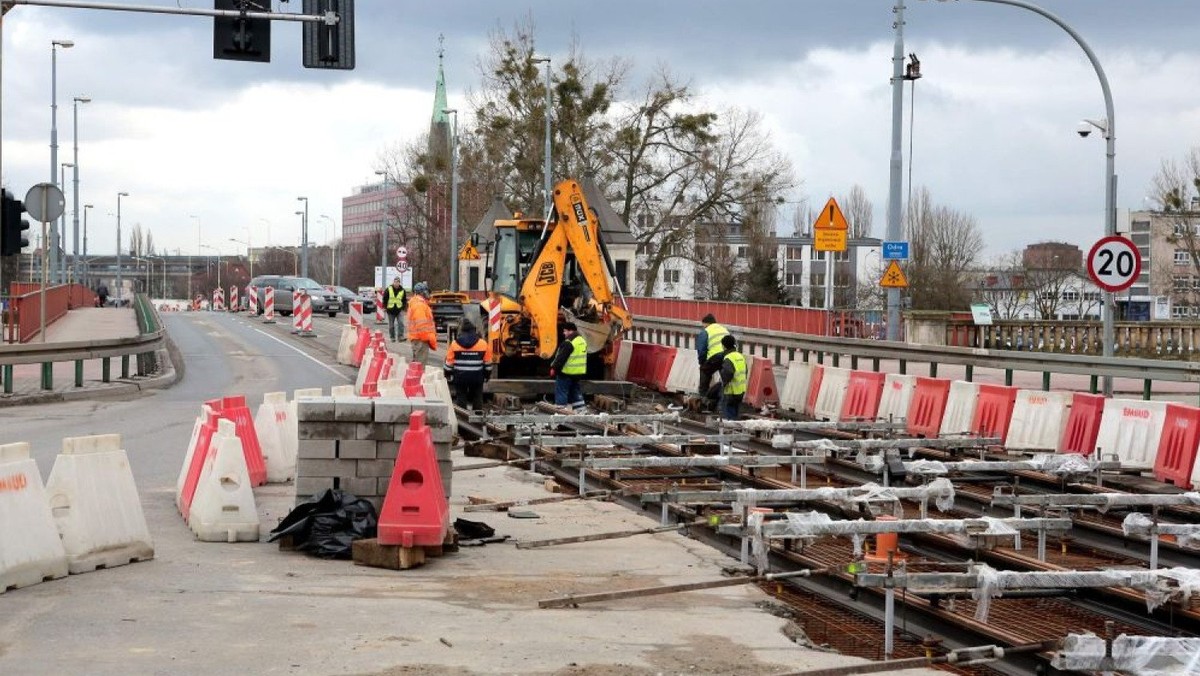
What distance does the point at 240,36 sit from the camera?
66.8ft

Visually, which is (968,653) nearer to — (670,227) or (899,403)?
(899,403)

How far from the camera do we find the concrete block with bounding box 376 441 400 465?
11.1m

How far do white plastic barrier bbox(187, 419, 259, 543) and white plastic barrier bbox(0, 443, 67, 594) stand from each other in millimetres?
1804

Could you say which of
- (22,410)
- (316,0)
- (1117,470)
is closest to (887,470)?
(1117,470)

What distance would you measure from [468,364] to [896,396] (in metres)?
6.23

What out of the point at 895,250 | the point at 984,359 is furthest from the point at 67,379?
the point at 984,359

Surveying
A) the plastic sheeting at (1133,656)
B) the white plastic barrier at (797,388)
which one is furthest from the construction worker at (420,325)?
the plastic sheeting at (1133,656)

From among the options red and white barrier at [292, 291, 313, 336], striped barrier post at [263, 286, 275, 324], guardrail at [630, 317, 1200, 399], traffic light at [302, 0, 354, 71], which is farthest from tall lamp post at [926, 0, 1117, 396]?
striped barrier post at [263, 286, 275, 324]

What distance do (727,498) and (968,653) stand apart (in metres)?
4.59

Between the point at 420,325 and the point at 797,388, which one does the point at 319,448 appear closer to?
the point at 797,388

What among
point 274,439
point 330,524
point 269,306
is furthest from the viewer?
point 269,306

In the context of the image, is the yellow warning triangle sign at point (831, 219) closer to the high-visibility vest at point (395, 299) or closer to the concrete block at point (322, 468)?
the high-visibility vest at point (395, 299)

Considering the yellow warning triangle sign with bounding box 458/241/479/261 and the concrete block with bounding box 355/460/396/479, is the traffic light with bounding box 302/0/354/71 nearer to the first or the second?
the yellow warning triangle sign with bounding box 458/241/479/261

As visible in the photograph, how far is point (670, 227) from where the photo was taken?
61.9m
